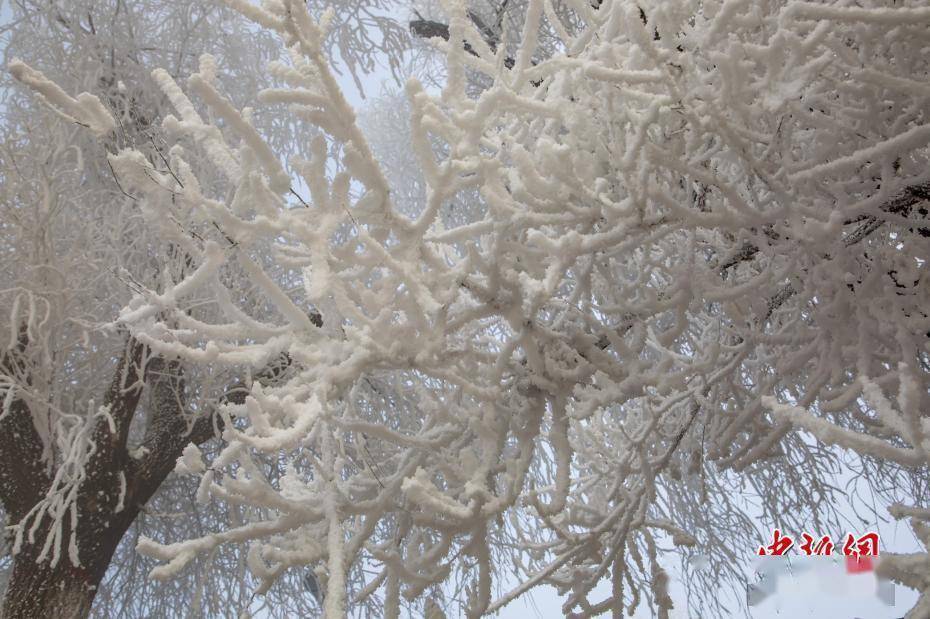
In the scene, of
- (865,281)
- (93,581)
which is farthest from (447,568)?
(93,581)

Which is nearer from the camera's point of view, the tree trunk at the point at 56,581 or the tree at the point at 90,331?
the tree trunk at the point at 56,581

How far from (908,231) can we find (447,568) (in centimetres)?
172

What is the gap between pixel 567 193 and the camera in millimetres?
1635

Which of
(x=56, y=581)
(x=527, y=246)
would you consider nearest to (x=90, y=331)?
(x=56, y=581)

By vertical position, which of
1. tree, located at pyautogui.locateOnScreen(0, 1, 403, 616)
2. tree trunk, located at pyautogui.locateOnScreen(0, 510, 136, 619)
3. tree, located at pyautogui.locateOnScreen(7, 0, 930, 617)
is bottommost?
tree, located at pyautogui.locateOnScreen(7, 0, 930, 617)

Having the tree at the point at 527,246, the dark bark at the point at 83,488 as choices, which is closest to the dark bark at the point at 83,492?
the dark bark at the point at 83,488

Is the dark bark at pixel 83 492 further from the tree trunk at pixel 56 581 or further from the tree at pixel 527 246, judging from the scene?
the tree at pixel 527 246

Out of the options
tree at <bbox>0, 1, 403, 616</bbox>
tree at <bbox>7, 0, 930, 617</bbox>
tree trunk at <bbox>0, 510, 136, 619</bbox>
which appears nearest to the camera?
tree at <bbox>7, 0, 930, 617</bbox>

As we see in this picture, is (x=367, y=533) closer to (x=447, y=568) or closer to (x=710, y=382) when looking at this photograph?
(x=447, y=568)

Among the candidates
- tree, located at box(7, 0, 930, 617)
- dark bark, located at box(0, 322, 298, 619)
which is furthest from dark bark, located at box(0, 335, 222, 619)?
tree, located at box(7, 0, 930, 617)

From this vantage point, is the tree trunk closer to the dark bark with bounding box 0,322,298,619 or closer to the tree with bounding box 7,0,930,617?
the dark bark with bounding box 0,322,298,619

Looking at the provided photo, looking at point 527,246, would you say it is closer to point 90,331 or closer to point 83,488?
point 90,331

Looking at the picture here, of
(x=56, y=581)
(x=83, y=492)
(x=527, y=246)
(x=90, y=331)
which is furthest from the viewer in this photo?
(x=90, y=331)

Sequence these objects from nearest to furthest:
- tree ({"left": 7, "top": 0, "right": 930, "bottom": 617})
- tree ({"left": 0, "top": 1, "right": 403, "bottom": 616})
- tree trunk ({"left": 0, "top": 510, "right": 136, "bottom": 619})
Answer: tree ({"left": 7, "top": 0, "right": 930, "bottom": 617})
tree trunk ({"left": 0, "top": 510, "right": 136, "bottom": 619})
tree ({"left": 0, "top": 1, "right": 403, "bottom": 616})
